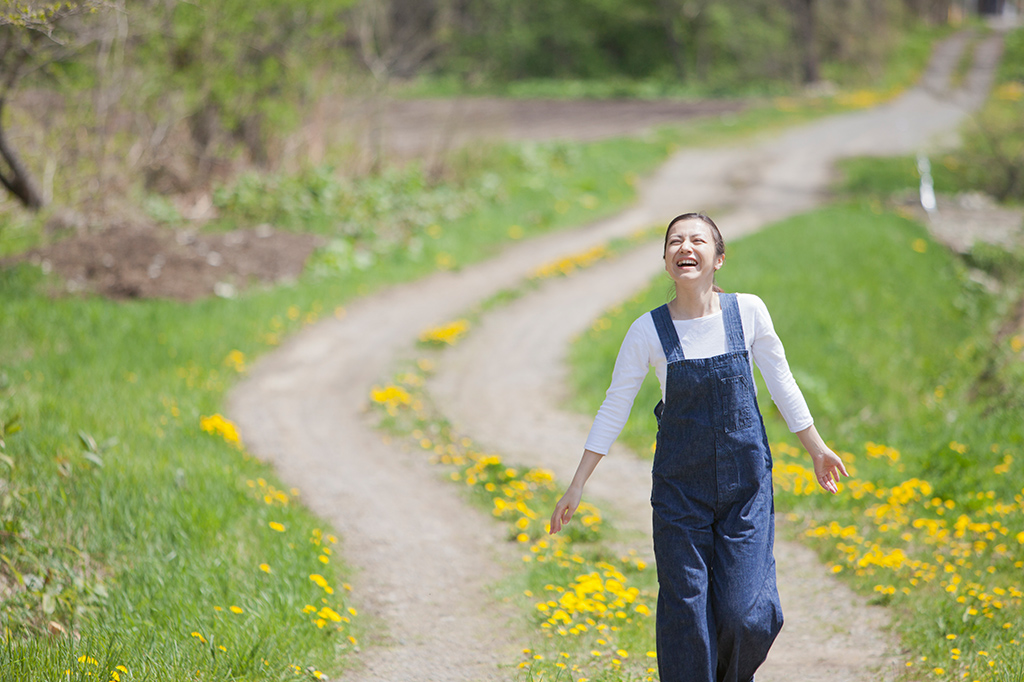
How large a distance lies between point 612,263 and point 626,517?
7959 millimetres

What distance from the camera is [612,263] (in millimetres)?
13266

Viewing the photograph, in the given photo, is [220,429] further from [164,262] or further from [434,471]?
[164,262]

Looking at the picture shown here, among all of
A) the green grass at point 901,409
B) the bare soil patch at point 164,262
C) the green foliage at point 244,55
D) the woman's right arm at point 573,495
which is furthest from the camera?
the green foliage at point 244,55

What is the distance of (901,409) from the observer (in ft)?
26.5

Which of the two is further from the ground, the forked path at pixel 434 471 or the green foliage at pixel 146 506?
the green foliage at pixel 146 506

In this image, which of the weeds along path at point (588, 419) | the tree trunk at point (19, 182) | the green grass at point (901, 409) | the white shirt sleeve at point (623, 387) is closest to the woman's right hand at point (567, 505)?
the white shirt sleeve at point (623, 387)

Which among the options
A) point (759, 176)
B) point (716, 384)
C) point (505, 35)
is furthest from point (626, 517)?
point (505, 35)

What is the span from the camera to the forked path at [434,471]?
4.14 meters

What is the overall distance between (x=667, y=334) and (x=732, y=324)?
0.24m

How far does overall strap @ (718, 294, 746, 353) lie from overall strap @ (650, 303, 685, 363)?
184 mm

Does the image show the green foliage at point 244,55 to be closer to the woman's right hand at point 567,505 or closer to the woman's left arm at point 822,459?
the woman's right hand at point 567,505

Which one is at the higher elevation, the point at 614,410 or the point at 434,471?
the point at 614,410

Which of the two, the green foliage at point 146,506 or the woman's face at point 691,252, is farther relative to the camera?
the green foliage at point 146,506

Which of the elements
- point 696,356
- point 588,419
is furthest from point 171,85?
point 696,356
